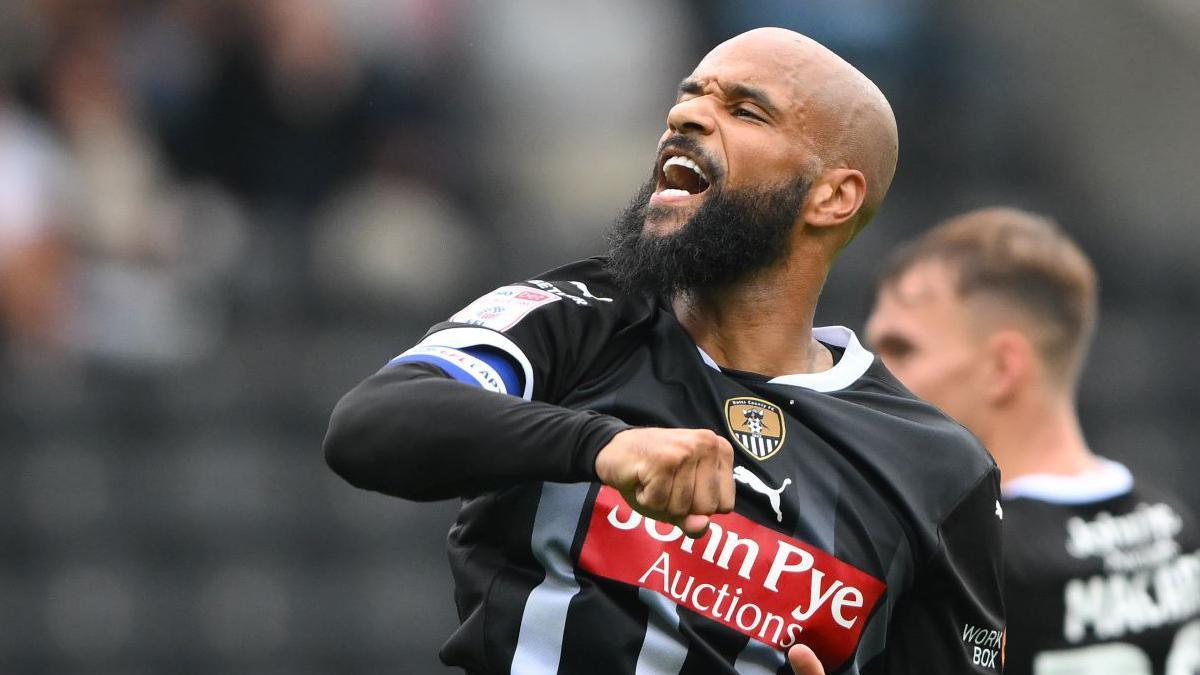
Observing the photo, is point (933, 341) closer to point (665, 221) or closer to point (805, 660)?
point (665, 221)

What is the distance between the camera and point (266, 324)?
8969 mm

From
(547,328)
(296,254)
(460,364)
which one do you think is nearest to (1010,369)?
(547,328)

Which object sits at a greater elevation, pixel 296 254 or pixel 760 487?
pixel 760 487

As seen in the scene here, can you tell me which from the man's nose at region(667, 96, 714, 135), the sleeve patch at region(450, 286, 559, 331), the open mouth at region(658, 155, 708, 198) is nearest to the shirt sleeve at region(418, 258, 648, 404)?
the sleeve patch at region(450, 286, 559, 331)

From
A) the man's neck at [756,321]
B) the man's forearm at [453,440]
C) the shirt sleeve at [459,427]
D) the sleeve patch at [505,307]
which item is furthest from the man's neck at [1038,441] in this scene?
the man's forearm at [453,440]

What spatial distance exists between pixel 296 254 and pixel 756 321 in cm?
593

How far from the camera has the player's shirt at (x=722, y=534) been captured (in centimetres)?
321

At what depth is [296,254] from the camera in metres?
9.19

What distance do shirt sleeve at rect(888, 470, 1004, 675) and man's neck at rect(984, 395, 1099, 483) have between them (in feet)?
5.16

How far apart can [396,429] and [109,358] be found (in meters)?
6.02

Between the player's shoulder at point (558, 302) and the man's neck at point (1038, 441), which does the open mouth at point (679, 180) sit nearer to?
the player's shoulder at point (558, 302)

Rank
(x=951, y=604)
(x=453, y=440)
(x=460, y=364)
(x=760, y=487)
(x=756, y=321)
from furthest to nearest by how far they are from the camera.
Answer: (x=756, y=321)
(x=951, y=604)
(x=760, y=487)
(x=460, y=364)
(x=453, y=440)

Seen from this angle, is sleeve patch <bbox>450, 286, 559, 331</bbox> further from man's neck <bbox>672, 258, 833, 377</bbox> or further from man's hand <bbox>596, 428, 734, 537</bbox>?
man's hand <bbox>596, 428, 734, 537</bbox>

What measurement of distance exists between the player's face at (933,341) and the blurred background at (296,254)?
4.10 m
